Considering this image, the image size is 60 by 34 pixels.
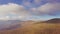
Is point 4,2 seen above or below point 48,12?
above

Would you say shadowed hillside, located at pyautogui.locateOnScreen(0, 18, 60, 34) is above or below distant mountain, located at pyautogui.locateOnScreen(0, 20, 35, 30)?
below

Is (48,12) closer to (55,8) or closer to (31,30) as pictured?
(55,8)

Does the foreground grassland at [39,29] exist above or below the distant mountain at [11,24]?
below

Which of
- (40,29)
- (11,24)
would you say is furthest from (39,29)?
(11,24)

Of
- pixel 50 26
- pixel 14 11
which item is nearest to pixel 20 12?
pixel 14 11

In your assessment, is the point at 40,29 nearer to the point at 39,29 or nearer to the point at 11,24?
the point at 39,29

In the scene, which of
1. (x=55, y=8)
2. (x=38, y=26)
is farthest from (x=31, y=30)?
(x=55, y=8)

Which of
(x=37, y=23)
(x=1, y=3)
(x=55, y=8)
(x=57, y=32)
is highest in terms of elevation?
(x=1, y=3)

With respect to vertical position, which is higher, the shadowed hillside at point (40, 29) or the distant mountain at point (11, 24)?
the distant mountain at point (11, 24)
